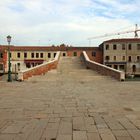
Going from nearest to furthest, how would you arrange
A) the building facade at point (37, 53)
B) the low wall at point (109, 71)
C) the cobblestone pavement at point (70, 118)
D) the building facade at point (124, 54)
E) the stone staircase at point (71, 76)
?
the cobblestone pavement at point (70, 118)
the low wall at point (109, 71)
the stone staircase at point (71, 76)
the building facade at point (124, 54)
the building facade at point (37, 53)

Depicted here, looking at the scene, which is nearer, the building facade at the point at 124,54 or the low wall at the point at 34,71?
the low wall at the point at 34,71

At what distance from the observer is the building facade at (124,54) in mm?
74188

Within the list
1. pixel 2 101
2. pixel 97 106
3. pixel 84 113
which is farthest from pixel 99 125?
pixel 2 101

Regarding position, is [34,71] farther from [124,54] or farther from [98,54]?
[98,54]

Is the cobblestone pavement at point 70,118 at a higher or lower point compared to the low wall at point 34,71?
lower

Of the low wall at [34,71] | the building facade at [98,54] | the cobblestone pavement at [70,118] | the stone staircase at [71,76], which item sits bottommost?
the cobblestone pavement at [70,118]

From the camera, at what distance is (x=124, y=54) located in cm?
7462

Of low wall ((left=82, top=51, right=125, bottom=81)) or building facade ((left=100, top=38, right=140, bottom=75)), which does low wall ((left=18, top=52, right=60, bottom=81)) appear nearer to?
low wall ((left=82, top=51, right=125, bottom=81))

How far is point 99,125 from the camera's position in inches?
254

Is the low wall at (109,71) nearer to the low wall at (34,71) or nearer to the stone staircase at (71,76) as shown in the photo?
the stone staircase at (71,76)

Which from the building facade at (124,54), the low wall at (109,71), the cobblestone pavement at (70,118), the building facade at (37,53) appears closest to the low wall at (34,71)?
the low wall at (109,71)

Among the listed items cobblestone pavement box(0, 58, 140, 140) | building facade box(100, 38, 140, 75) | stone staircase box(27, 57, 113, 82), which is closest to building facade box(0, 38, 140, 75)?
building facade box(100, 38, 140, 75)

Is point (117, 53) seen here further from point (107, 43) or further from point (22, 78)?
point (22, 78)

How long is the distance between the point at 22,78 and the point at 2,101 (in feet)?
28.6
